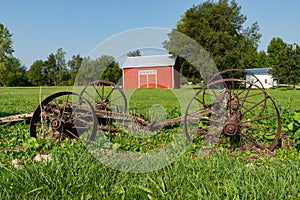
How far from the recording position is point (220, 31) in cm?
3064

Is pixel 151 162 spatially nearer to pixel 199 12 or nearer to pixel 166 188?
pixel 166 188

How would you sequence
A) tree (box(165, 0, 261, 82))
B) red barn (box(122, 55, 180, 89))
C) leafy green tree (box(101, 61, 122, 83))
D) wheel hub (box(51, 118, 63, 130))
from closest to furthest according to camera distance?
wheel hub (box(51, 118, 63, 130)), leafy green tree (box(101, 61, 122, 83)), red barn (box(122, 55, 180, 89)), tree (box(165, 0, 261, 82))

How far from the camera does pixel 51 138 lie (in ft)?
15.4

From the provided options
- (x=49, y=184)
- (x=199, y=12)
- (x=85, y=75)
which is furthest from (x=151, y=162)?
(x=199, y=12)

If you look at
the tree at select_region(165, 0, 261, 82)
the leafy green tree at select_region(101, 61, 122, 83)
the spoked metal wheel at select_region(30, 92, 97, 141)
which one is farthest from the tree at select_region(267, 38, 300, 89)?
the spoked metal wheel at select_region(30, 92, 97, 141)

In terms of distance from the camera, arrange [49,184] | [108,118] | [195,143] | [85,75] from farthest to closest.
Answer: [85,75], [108,118], [195,143], [49,184]

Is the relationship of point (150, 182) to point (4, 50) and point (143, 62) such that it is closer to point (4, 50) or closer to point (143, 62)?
point (143, 62)

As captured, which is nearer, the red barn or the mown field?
the mown field

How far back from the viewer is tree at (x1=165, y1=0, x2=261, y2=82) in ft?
101

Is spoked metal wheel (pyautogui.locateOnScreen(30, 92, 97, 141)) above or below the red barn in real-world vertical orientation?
below

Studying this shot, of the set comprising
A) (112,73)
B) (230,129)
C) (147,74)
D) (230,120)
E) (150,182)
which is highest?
(147,74)

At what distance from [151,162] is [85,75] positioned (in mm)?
2717

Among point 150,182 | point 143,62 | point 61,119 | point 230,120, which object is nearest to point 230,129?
point 230,120

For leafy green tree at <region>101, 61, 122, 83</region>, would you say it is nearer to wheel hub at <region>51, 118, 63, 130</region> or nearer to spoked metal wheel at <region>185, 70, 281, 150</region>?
wheel hub at <region>51, 118, 63, 130</region>
